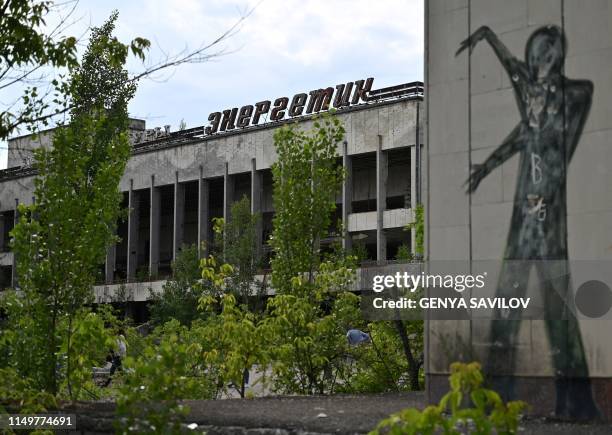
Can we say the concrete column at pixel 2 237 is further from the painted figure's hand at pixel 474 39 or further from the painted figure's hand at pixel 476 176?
the painted figure's hand at pixel 476 176

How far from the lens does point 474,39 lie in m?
10.1

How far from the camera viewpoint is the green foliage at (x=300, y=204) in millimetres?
14836

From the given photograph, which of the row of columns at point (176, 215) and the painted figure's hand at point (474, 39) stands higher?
the row of columns at point (176, 215)

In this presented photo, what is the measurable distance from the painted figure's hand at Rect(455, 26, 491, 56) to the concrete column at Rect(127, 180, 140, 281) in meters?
59.0

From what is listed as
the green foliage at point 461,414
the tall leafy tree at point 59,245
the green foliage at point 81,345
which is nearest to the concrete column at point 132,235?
the tall leafy tree at point 59,245

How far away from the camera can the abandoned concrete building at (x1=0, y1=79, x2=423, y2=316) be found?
53906 millimetres

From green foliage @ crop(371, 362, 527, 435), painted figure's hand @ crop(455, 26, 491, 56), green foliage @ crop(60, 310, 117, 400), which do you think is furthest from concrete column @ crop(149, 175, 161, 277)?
green foliage @ crop(371, 362, 527, 435)

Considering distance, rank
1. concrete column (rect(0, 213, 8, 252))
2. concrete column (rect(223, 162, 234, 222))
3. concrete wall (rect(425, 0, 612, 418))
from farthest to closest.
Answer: concrete column (rect(0, 213, 8, 252)) → concrete column (rect(223, 162, 234, 222)) → concrete wall (rect(425, 0, 612, 418))

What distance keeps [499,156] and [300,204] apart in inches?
223

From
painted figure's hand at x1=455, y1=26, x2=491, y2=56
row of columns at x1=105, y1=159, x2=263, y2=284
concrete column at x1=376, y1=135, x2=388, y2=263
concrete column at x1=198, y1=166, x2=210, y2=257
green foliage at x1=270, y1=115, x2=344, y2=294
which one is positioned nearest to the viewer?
painted figure's hand at x1=455, y1=26, x2=491, y2=56

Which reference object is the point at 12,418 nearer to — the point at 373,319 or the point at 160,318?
the point at 373,319

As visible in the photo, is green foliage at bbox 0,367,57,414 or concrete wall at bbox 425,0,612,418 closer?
green foliage at bbox 0,367,57,414

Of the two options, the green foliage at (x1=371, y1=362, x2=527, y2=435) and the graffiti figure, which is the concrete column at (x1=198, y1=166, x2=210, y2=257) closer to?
the graffiti figure

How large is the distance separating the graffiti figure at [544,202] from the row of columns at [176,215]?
48.2 meters
